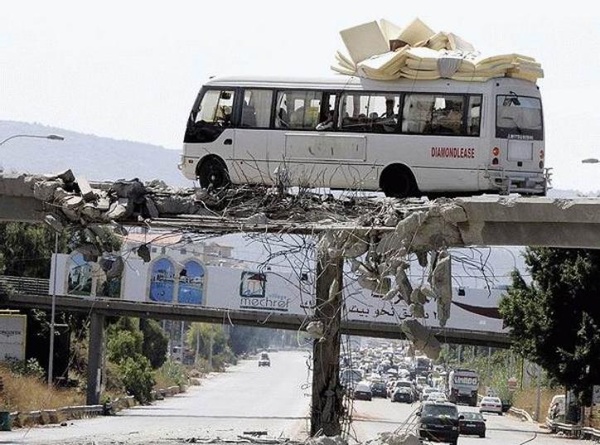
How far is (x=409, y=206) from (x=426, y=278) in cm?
205

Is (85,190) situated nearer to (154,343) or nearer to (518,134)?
(518,134)

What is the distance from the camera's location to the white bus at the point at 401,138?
32.4 metres

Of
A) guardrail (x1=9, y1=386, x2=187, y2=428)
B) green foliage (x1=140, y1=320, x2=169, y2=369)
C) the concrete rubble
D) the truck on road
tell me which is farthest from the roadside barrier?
the truck on road

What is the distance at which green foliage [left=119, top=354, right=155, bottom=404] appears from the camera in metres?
91.1

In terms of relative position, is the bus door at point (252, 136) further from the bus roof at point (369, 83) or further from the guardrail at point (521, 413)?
the guardrail at point (521, 413)

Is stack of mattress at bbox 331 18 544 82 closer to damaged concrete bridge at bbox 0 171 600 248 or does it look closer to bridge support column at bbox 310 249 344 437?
damaged concrete bridge at bbox 0 171 600 248

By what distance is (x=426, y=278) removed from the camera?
25656 mm

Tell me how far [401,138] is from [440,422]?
70.8 feet

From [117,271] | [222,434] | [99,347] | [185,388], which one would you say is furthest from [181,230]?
[185,388]

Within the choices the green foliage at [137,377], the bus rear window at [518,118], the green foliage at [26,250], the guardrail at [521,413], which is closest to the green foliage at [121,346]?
the green foliage at [137,377]

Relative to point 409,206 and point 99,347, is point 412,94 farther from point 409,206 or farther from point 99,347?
point 99,347

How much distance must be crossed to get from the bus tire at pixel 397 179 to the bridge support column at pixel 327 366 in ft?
13.4

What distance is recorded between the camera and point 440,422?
172ft

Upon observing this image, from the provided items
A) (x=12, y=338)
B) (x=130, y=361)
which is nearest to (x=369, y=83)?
(x=12, y=338)
